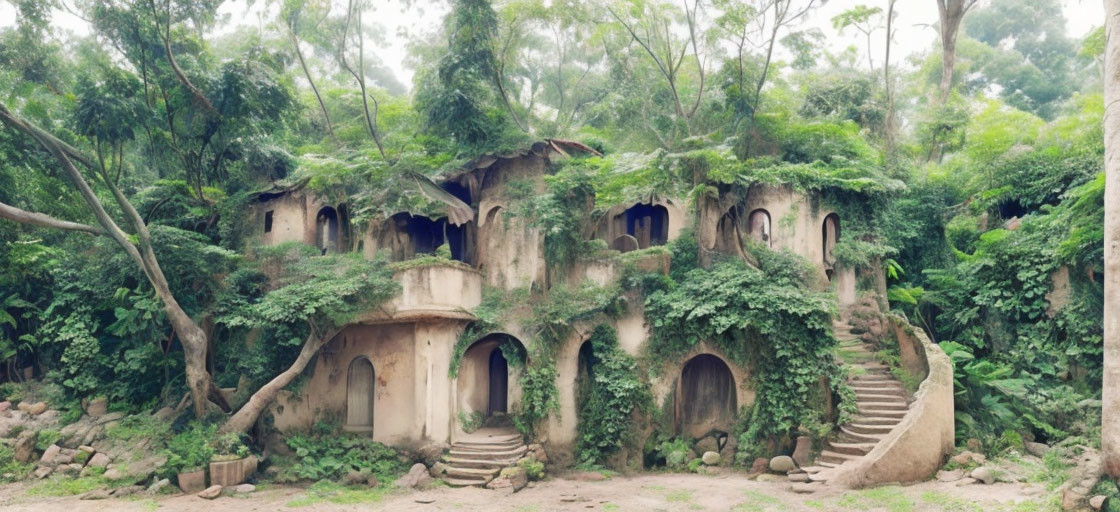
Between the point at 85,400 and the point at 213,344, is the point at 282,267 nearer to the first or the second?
the point at 213,344

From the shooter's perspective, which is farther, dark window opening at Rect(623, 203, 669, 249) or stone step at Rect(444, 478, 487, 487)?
dark window opening at Rect(623, 203, 669, 249)

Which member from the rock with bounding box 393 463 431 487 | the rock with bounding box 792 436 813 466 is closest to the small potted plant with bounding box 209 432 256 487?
the rock with bounding box 393 463 431 487

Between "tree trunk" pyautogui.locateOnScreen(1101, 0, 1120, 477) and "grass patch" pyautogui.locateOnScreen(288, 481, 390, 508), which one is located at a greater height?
"tree trunk" pyautogui.locateOnScreen(1101, 0, 1120, 477)

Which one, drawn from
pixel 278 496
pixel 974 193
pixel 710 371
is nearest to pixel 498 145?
pixel 710 371

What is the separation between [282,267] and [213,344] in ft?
8.75

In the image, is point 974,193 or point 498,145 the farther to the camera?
point 974,193

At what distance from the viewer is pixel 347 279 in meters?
15.3

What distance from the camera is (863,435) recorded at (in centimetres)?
1309

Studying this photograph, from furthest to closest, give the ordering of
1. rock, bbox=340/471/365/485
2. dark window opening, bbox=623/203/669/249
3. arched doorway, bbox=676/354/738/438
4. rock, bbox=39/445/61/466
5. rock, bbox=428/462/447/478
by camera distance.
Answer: dark window opening, bbox=623/203/669/249 < arched doorway, bbox=676/354/738/438 < rock, bbox=428/462/447/478 < rock, bbox=39/445/61/466 < rock, bbox=340/471/365/485

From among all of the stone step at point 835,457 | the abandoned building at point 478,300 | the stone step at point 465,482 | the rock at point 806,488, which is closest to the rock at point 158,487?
the abandoned building at point 478,300

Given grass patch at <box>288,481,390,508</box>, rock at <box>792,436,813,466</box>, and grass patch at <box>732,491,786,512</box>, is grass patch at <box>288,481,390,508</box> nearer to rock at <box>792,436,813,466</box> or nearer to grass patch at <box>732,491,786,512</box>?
grass patch at <box>732,491,786,512</box>

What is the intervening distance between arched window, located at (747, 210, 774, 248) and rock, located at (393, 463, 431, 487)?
1024cm

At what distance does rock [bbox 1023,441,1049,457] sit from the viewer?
42.4ft

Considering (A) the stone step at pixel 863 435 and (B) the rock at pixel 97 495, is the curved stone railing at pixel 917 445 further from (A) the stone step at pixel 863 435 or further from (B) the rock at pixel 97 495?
(B) the rock at pixel 97 495
